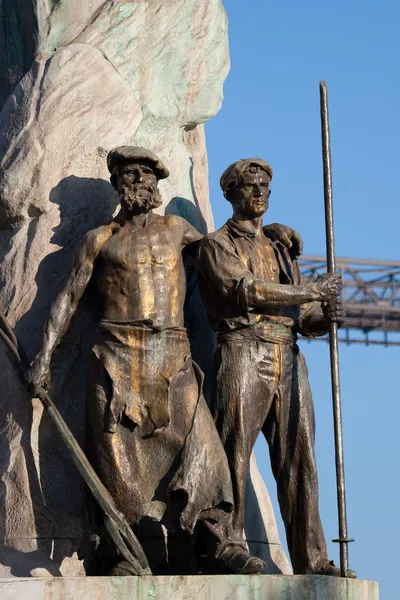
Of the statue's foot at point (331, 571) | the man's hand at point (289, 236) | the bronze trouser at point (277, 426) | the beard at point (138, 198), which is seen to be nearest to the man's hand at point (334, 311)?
the bronze trouser at point (277, 426)

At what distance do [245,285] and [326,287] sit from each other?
553 mm

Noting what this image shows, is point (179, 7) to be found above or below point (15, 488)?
above

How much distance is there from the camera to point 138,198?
1135cm

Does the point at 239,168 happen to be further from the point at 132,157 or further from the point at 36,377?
the point at 36,377

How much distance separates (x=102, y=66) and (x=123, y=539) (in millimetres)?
3672

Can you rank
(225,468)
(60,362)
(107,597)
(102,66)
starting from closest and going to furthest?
1. (107,597)
2. (225,468)
3. (60,362)
4. (102,66)

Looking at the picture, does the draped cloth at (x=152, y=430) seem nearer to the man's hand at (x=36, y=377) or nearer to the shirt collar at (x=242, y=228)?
the man's hand at (x=36, y=377)

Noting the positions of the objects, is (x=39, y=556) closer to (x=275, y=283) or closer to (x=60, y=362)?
(x=60, y=362)

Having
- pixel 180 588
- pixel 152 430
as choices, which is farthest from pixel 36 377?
pixel 180 588

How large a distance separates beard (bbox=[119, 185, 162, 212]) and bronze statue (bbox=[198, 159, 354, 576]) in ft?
1.51

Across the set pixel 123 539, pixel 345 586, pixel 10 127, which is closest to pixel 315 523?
pixel 345 586

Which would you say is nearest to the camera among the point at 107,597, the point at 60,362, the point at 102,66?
the point at 107,597

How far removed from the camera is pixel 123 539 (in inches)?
416

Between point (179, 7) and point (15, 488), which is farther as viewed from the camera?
point (179, 7)
